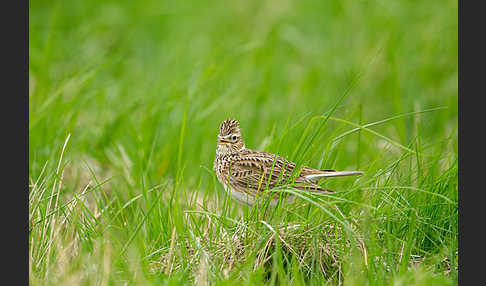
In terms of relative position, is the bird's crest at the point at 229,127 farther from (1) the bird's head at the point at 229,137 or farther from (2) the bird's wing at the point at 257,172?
(2) the bird's wing at the point at 257,172

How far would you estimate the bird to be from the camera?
550 centimetres

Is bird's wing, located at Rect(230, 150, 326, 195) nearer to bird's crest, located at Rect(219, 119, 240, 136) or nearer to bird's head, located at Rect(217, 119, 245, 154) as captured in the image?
bird's head, located at Rect(217, 119, 245, 154)

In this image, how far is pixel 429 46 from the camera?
1122 centimetres

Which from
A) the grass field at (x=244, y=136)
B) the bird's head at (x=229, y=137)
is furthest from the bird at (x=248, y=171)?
the grass field at (x=244, y=136)

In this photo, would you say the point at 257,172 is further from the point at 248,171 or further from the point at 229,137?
the point at 229,137

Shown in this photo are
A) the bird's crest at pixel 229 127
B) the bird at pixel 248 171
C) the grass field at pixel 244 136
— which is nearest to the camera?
the grass field at pixel 244 136

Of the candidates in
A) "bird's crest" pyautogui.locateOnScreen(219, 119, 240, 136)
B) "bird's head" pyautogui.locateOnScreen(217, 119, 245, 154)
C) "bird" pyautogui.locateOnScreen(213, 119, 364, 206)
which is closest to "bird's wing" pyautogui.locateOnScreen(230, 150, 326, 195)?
"bird" pyautogui.locateOnScreen(213, 119, 364, 206)

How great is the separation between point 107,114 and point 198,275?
14.8 ft

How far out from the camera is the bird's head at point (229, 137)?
5684 mm

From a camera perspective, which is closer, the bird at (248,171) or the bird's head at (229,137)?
the bird at (248,171)

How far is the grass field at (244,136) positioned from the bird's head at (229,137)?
0.39 meters

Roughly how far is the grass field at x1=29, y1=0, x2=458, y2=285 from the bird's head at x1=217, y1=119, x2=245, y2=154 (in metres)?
0.39

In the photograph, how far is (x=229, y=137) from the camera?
18.9ft

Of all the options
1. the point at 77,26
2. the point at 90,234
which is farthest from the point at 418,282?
the point at 77,26
